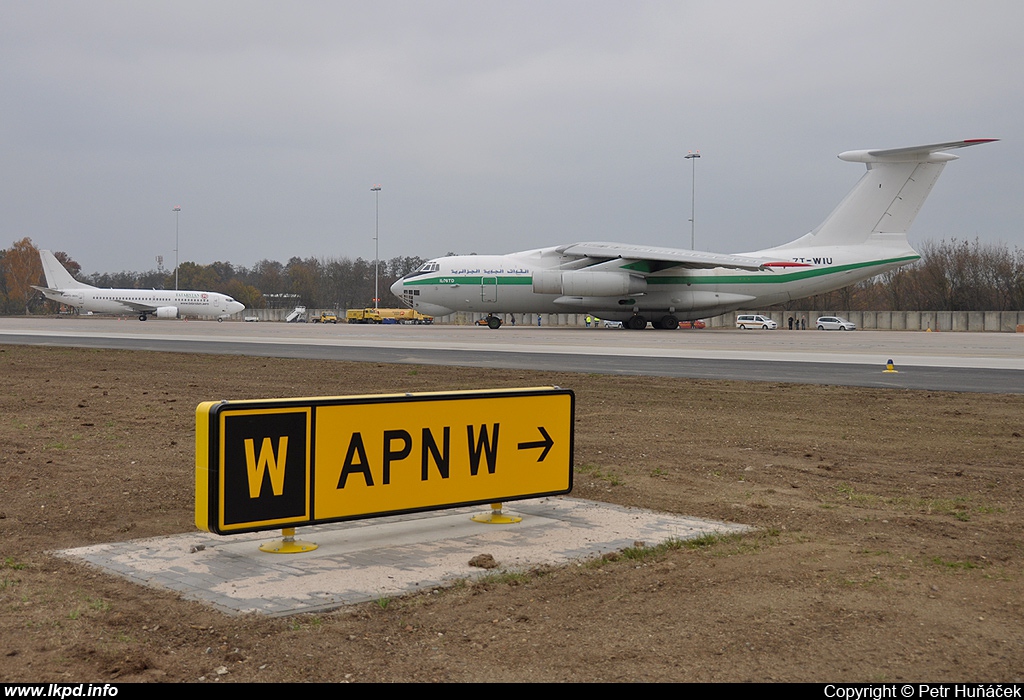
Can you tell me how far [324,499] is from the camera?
627 centimetres

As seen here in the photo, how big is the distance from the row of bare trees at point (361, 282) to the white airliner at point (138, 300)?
144 feet

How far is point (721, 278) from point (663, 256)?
328 cm

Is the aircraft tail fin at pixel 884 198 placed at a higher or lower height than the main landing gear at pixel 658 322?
higher

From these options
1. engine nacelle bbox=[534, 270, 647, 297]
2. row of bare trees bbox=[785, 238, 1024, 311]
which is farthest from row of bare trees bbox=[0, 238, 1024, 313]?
engine nacelle bbox=[534, 270, 647, 297]

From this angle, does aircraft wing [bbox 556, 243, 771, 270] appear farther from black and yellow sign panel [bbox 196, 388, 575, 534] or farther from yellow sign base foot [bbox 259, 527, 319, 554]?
yellow sign base foot [bbox 259, 527, 319, 554]

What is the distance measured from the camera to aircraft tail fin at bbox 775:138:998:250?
42.1 metres

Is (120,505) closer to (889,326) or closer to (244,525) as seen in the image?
(244,525)

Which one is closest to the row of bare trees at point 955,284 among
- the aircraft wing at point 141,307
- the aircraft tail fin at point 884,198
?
the aircraft tail fin at point 884,198

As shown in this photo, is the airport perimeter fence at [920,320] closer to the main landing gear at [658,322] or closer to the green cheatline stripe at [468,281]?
the main landing gear at [658,322]

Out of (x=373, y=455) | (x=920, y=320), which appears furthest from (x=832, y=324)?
(x=373, y=455)

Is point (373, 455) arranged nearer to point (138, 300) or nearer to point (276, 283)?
point (138, 300)

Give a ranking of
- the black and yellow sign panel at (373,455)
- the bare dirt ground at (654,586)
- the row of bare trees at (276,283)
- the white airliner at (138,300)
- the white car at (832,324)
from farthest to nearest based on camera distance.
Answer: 1. the row of bare trees at (276,283)
2. the white airliner at (138,300)
3. the white car at (832,324)
4. the black and yellow sign panel at (373,455)
5. the bare dirt ground at (654,586)

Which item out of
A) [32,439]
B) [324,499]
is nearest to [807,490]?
[324,499]

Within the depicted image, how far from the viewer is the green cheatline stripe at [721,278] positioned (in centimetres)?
4325
